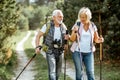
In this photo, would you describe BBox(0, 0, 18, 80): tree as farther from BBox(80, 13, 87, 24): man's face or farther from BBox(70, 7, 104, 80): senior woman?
BBox(80, 13, 87, 24): man's face

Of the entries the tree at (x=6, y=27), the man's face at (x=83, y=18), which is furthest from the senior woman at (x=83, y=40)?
the tree at (x=6, y=27)

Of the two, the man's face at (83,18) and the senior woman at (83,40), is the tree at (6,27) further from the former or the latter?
the man's face at (83,18)

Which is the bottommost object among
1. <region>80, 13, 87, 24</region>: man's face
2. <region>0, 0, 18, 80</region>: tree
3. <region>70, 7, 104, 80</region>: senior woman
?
<region>0, 0, 18, 80</region>: tree

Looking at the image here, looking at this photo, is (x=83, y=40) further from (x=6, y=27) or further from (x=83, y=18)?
(x=6, y=27)

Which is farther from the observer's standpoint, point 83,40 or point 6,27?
point 6,27

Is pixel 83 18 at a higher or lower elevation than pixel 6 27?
higher

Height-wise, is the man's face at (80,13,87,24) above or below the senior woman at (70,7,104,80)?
above

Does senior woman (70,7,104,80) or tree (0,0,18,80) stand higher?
senior woman (70,7,104,80)

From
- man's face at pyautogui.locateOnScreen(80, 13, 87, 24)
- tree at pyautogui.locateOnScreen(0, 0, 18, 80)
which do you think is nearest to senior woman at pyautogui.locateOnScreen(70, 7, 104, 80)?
man's face at pyautogui.locateOnScreen(80, 13, 87, 24)

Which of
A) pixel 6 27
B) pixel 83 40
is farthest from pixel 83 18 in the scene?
pixel 6 27

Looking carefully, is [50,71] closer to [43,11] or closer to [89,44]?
[89,44]

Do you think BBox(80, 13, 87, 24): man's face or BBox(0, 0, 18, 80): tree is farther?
BBox(0, 0, 18, 80): tree

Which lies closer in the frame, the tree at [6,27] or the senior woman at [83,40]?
the senior woman at [83,40]

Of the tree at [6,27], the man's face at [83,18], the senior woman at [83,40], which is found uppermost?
the man's face at [83,18]
